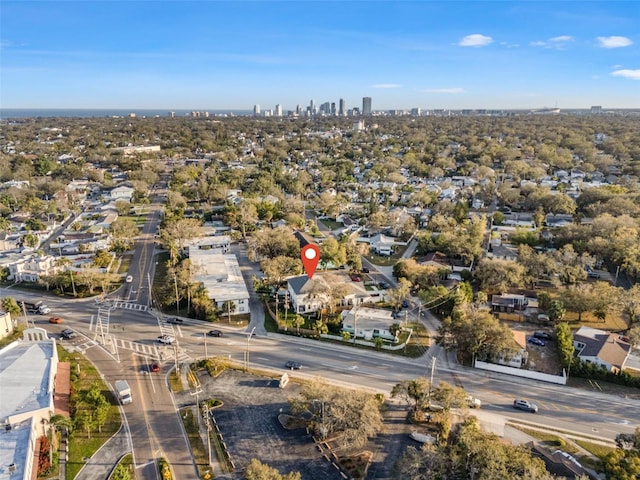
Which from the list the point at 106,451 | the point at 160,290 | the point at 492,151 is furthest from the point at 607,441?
the point at 492,151

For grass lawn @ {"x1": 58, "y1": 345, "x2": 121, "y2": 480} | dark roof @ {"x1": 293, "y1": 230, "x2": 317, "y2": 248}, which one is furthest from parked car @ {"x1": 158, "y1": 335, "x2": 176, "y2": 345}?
dark roof @ {"x1": 293, "y1": 230, "x2": 317, "y2": 248}

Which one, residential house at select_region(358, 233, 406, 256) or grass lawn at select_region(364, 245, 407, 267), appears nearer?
grass lawn at select_region(364, 245, 407, 267)

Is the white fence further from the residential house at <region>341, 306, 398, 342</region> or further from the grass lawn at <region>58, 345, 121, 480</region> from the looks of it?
the grass lawn at <region>58, 345, 121, 480</region>

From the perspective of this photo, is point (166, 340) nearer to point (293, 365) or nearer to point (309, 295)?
point (293, 365)

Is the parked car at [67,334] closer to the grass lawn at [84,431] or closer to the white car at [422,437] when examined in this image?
the grass lawn at [84,431]

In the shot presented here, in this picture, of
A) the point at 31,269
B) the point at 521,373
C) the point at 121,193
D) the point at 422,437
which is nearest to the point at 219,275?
the point at 31,269

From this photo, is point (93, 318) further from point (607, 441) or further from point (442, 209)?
point (442, 209)
